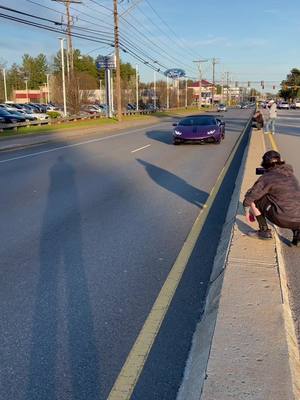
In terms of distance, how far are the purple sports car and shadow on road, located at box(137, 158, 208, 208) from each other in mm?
6699

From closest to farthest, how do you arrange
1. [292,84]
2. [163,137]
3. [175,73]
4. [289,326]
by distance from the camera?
[289,326] < [163,137] < [175,73] < [292,84]

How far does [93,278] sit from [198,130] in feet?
53.6

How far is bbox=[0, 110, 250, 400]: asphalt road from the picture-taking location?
3285 millimetres

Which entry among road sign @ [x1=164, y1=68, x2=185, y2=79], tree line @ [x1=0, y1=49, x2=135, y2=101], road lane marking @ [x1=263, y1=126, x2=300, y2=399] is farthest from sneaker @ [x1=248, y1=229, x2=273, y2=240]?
tree line @ [x1=0, y1=49, x2=135, y2=101]

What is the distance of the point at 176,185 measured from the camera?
10.8 metres

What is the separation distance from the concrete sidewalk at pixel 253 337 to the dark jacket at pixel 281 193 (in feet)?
1.56

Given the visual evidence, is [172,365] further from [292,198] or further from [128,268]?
[292,198]

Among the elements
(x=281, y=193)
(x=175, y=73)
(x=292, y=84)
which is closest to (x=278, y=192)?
(x=281, y=193)

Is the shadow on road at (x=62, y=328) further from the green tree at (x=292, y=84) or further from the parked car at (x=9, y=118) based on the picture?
the green tree at (x=292, y=84)

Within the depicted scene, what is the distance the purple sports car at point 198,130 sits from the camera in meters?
20.3

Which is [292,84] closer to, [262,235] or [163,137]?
[163,137]

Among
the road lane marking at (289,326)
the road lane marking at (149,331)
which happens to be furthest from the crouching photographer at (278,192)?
the road lane marking at (149,331)

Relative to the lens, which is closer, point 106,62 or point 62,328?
point 62,328

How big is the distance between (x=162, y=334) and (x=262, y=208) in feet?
7.77
